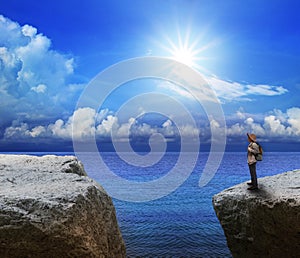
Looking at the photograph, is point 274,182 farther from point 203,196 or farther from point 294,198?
point 203,196

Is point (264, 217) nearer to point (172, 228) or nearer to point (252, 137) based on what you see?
point (252, 137)

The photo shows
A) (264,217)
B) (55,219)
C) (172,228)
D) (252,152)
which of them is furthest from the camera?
(172,228)

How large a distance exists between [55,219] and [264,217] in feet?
11.2

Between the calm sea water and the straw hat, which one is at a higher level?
the straw hat

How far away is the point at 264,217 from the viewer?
582cm

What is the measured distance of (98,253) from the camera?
461 centimetres

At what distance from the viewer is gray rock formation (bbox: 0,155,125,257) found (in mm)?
4027

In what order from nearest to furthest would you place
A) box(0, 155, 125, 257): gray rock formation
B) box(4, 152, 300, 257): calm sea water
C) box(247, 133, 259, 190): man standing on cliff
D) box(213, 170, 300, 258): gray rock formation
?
box(0, 155, 125, 257): gray rock formation, box(213, 170, 300, 258): gray rock formation, box(247, 133, 259, 190): man standing on cliff, box(4, 152, 300, 257): calm sea water

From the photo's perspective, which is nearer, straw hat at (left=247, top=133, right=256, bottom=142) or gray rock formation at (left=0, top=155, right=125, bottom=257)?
gray rock formation at (left=0, top=155, right=125, bottom=257)

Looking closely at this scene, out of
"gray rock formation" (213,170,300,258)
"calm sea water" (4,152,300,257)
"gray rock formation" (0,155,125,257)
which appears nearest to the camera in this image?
"gray rock formation" (0,155,125,257)

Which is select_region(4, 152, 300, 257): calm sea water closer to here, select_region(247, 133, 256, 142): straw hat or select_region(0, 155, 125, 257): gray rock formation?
select_region(247, 133, 256, 142): straw hat

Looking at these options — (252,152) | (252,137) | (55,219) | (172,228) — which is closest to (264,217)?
(252,152)

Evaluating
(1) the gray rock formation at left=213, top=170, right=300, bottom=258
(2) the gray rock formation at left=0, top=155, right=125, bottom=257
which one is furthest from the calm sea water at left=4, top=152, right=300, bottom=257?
(2) the gray rock formation at left=0, top=155, right=125, bottom=257

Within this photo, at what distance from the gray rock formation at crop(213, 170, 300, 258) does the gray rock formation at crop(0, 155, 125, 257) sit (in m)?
2.19
